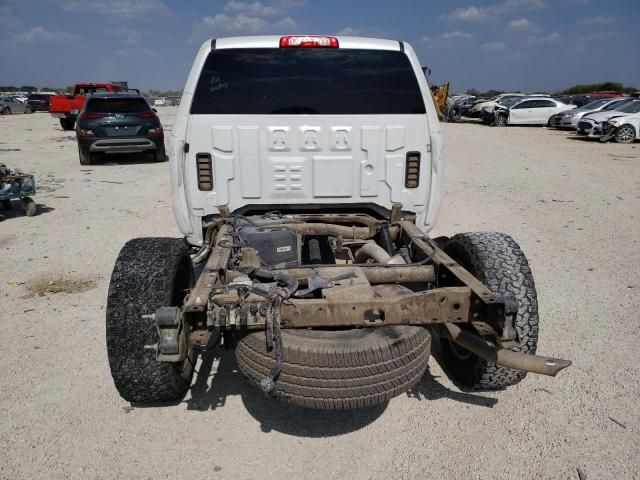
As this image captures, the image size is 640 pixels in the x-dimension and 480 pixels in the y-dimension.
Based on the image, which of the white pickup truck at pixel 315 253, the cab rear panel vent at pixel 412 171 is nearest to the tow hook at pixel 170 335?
the white pickup truck at pixel 315 253

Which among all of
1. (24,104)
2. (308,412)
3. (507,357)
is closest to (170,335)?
(308,412)

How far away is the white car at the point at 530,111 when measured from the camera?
25.9 meters

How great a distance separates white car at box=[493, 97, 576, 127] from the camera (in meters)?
25.9

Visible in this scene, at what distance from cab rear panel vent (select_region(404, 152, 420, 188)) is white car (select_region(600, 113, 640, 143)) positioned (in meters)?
18.2

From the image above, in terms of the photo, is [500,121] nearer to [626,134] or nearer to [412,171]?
[626,134]

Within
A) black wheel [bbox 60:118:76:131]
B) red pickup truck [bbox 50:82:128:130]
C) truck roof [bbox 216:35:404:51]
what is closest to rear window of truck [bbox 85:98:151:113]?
red pickup truck [bbox 50:82:128:130]

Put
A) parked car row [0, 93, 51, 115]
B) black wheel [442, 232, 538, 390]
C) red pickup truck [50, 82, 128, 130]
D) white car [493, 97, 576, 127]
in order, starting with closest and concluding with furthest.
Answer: black wheel [442, 232, 538, 390], red pickup truck [50, 82, 128, 130], white car [493, 97, 576, 127], parked car row [0, 93, 51, 115]

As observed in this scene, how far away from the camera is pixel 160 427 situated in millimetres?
3072

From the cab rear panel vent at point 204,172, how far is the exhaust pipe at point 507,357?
2.24 metres

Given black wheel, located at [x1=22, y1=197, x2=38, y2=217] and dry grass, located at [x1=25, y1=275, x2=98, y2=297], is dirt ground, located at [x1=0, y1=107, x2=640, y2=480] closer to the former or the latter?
dry grass, located at [x1=25, y1=275, x2=98, y2=297]

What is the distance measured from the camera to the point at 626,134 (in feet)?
61.6

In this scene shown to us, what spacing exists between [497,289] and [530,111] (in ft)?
85.3

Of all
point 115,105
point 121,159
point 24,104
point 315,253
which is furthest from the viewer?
point 24,104

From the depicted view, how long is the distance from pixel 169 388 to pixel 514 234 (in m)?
5.71
